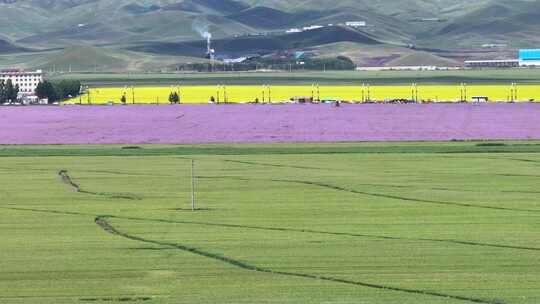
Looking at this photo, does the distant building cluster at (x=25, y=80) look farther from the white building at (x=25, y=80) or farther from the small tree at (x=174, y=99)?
the small tree at (x=174, y=99)

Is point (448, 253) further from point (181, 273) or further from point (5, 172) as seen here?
point (5, 172)

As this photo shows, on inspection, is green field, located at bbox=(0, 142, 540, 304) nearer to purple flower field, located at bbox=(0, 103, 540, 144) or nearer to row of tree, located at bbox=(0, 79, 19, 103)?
purple flower field, located at bbox=(0, 103, 540, 144)

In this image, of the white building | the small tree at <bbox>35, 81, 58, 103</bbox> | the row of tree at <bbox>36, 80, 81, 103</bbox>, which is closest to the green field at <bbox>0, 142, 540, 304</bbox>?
the small tree at <bbox>35, 81, 58, 103</bbox>

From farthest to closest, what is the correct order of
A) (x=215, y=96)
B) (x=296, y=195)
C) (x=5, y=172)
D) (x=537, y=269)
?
(x=215, y=96) → (x=5, y=172) → (x=296, y=195) → (x=537, y=269)

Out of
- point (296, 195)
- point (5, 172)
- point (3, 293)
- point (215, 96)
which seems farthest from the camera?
point (215, 96)

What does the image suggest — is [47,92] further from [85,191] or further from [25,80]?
[85,191]

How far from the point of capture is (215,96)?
379 feet

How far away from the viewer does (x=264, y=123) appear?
248 ft

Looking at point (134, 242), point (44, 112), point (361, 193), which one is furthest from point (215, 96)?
point (134, 242)

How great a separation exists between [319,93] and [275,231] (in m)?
87.9

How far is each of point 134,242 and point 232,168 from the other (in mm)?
18493

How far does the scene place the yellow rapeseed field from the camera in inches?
4309

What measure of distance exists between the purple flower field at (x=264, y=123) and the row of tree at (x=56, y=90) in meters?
18.9

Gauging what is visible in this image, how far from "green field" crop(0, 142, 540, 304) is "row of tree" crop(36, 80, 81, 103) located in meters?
65.3
